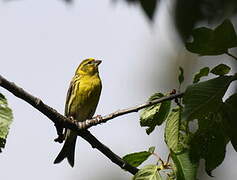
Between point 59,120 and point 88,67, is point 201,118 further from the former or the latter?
point 88,67

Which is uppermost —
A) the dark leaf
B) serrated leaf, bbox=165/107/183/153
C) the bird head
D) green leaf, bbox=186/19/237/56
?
the bird head

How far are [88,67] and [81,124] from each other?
14.9 feet

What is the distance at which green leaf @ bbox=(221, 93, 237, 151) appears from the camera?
224 cm

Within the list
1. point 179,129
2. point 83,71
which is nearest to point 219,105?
point 179,129

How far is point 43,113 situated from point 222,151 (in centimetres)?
79

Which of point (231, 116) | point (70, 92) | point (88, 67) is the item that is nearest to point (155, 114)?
point (231, 116)

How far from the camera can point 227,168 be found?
1488 centimetres

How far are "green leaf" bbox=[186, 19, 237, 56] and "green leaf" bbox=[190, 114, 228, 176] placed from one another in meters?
0.26

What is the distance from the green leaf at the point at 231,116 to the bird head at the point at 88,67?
202 inches

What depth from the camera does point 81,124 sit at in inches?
118

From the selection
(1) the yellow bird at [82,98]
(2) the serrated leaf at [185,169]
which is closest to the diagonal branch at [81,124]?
(2) the serrated leaf at [185,169]

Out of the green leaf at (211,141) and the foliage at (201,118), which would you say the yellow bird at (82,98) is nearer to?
the foliage at (201,118)

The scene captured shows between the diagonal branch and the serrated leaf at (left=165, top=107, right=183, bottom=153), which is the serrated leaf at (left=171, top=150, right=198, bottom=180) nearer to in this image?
the serrated leaf at (left=165, top=107, right=183, bottom=153)

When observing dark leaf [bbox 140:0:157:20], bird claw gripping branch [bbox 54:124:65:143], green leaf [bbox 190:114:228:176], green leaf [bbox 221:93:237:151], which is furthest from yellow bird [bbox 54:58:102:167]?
dark leaf [bbox 140:0:157:20]
